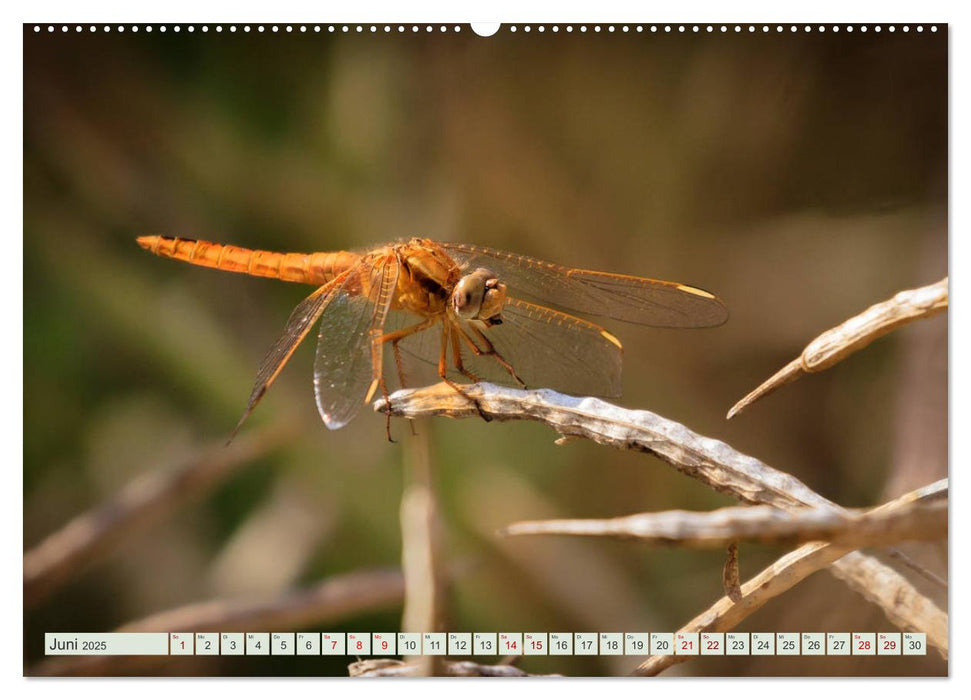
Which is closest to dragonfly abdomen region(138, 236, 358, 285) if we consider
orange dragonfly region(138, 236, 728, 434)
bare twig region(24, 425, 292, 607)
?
orange dragonfly region(138, 236, 728, 434)

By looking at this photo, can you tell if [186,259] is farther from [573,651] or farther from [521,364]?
[573,651]

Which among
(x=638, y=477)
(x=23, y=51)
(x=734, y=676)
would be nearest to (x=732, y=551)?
(x=734, y=676)

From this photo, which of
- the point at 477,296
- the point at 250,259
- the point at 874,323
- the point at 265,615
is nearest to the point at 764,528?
the point at 874,323

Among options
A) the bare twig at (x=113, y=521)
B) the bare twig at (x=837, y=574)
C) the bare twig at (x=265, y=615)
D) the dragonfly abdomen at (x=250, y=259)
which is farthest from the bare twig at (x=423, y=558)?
the dragonfly abdomen at (x=250, y=259)

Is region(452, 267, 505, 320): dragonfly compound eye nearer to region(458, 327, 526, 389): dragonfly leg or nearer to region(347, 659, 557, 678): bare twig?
region(458, 327, 526, 389): dragonfly leg

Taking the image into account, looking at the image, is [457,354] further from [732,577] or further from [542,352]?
[732,577]

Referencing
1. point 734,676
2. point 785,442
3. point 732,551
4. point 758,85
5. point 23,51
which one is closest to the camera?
point 732,551
